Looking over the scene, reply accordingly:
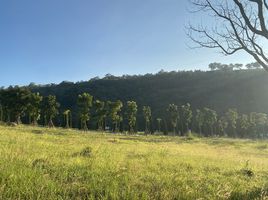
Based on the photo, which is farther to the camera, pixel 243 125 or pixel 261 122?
pixel 261 122

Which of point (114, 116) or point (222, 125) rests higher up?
point (114, 116)

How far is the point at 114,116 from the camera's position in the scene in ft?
422

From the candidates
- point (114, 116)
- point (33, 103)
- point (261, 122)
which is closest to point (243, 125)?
point (261, 122)

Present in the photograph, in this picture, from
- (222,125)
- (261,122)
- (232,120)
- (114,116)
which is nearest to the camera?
(114,116)

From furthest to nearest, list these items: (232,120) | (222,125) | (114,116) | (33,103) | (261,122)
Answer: (222,125), (261,122), (232,120), (114,116), (33,103)

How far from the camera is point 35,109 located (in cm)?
11931

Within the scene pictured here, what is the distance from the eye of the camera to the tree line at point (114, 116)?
389 feet

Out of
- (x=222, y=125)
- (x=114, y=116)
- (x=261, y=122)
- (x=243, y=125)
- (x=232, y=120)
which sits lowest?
(x=243, y=125)

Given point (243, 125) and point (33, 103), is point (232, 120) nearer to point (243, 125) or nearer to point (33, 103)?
point (243, 125)

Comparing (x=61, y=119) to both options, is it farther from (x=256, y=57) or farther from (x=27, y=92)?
(x=256, y=57)

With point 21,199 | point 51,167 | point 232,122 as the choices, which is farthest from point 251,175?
point 232,122

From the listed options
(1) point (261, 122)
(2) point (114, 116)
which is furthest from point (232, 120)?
(2) point (114, 116)

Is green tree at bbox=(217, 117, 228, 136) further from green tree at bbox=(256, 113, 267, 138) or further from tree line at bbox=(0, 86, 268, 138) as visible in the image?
green tree at bbox=(256, 113, 267, 138)

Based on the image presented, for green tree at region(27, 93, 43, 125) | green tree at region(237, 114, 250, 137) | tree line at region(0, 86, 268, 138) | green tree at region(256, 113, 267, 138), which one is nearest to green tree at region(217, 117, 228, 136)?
tree line at region(0, 86, 268, 138)
